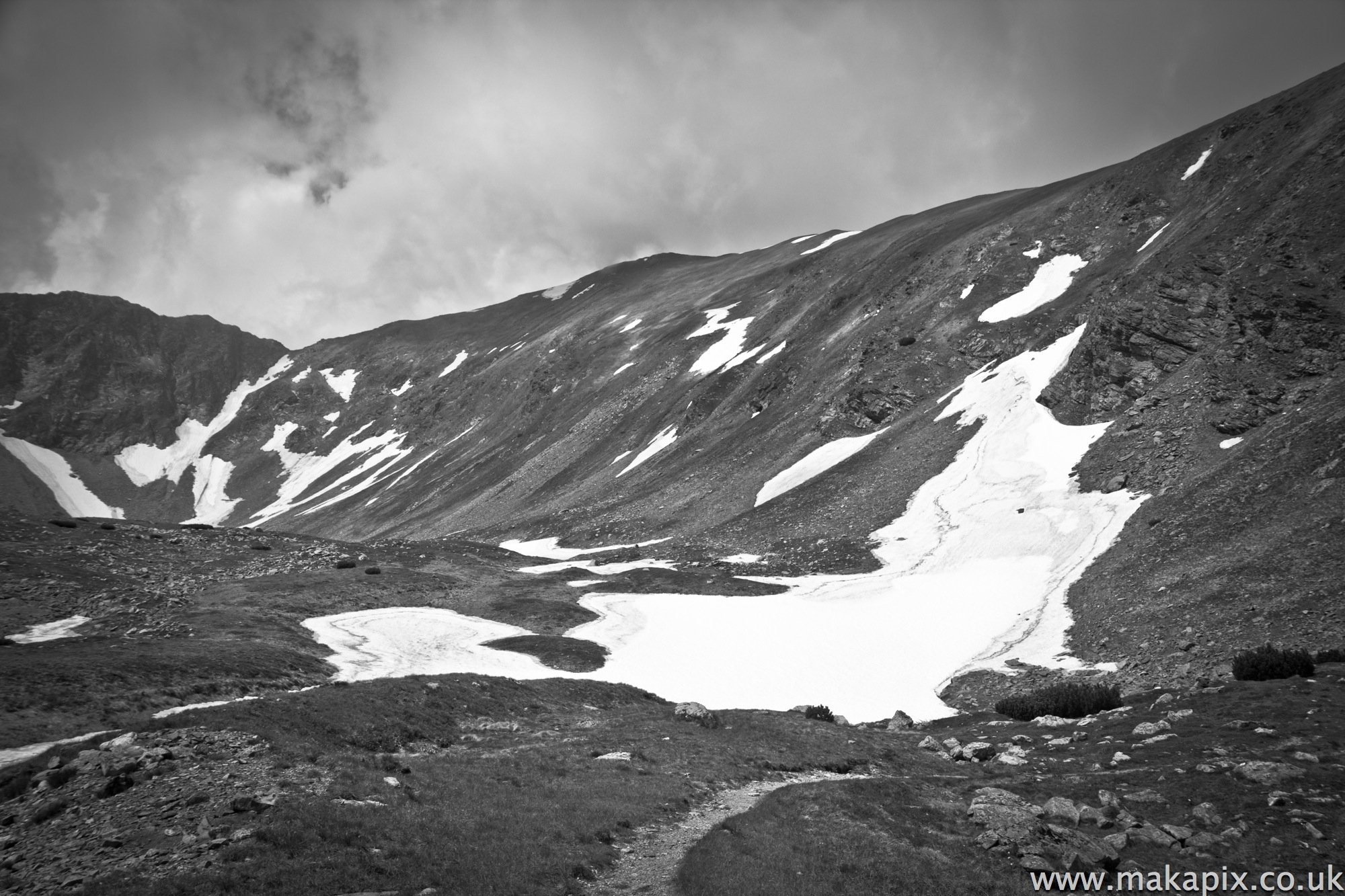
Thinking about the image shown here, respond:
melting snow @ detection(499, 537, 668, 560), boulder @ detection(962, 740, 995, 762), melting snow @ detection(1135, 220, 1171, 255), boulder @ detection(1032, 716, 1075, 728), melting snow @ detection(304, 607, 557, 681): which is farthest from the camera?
melting snow @ detection(1135, 220, 1171, 255)

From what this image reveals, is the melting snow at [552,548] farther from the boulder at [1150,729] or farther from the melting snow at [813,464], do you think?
the boulder at [1150,729]

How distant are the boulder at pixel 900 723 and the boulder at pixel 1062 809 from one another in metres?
14.0

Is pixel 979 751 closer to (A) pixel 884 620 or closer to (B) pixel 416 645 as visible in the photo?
(A) pixel 884 620

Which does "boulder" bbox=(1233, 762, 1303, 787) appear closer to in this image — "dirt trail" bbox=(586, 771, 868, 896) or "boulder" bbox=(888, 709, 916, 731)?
"dirt trail" bbox=(586, 771, 868, 896)

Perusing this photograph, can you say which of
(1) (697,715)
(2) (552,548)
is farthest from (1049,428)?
(2) (552,548)

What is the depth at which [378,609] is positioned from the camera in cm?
4781

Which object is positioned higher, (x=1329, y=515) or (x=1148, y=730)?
(x=1329, y=515)

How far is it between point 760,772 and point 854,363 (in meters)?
80.6

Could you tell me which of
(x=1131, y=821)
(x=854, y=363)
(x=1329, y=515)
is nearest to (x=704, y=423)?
(x=854, y=363)

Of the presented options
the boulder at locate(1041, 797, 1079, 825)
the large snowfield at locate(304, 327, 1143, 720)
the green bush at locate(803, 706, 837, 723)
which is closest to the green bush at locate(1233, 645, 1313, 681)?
the large snowfield at locate(304, 327, 1143, 720)

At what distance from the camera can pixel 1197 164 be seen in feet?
308

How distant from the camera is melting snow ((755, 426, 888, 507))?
264 ft

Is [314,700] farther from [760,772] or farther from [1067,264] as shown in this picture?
[1067,264]

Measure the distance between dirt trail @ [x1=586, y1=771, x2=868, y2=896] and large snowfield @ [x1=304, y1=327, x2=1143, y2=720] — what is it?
618 inches
